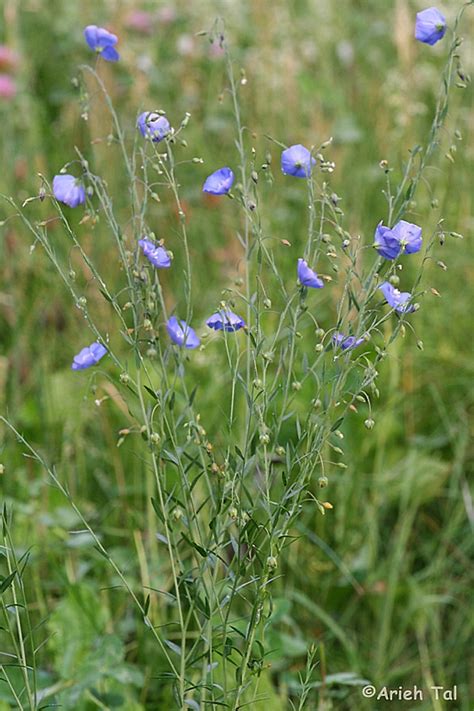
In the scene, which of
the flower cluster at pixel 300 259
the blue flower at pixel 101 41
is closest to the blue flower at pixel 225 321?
the flower cluster at pixel 300 259

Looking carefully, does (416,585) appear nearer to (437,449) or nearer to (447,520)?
(447,520)

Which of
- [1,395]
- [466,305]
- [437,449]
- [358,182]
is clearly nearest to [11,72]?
[358,182]

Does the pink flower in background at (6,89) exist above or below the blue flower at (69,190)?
below

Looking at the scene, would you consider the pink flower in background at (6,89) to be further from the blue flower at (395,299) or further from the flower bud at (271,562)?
the flower bud at (271,562)

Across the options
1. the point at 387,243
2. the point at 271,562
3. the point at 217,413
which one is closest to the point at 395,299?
the point at 387,243

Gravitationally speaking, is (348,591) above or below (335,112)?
below

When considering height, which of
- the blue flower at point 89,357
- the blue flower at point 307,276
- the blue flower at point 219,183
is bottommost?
the blue flower at point 89,357

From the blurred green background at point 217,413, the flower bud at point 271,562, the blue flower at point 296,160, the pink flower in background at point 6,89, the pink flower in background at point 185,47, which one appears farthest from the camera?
the pink flower in background at point 185,47

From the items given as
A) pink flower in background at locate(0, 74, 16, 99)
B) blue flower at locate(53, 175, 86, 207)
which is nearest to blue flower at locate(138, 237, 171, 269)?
blue flower at locate(53, 175, 86, 207)
